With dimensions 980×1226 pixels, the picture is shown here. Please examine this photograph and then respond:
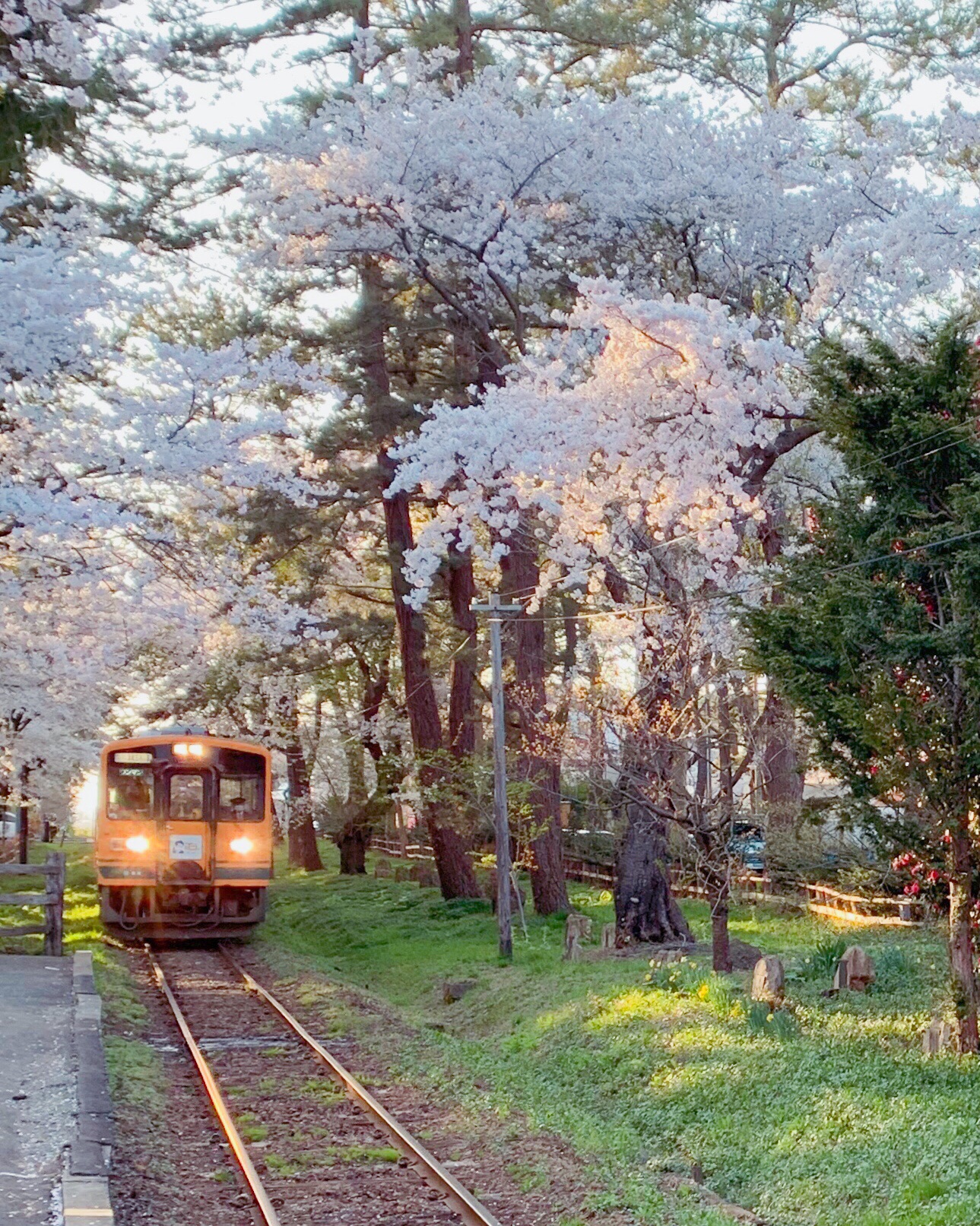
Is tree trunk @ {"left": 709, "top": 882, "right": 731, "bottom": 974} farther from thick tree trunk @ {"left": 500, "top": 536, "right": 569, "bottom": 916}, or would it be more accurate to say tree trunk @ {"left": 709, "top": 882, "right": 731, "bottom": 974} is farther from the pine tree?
thick tree trunk @ {"left": 500, "top": 536, "right": 569, "bottom": 916}

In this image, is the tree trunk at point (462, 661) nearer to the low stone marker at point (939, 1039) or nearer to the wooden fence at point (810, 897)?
the wooden fence at point (810, 897)

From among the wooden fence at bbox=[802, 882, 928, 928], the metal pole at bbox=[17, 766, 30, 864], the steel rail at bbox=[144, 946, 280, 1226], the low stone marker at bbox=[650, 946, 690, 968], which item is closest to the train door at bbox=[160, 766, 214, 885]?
the steel rail at bbox=[144, 946, 280, 1226]

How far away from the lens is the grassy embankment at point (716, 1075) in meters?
7.90

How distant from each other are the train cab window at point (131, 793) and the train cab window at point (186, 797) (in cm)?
29

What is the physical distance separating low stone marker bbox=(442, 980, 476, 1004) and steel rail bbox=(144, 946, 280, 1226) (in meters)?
3.39

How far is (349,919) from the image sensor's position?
26.0 meters

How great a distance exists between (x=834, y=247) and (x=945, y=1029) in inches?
330

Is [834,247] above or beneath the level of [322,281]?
beneath

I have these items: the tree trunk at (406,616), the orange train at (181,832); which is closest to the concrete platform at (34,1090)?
the orange train at (181,832)

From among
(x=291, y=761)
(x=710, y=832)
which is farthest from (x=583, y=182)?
(x=291, y=761)

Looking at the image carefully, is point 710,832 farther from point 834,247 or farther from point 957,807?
point 834,247

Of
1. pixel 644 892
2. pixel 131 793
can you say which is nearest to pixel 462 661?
pixel 131 793

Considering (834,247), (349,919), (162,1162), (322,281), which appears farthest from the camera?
(349,919)

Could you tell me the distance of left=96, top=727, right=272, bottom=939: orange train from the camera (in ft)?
66.7
